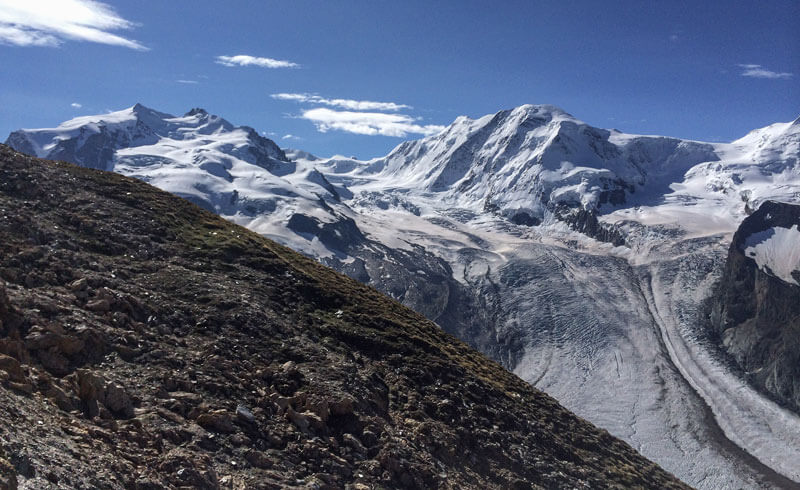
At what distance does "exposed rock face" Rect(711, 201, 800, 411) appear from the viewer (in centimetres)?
15250

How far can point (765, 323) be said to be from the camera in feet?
582

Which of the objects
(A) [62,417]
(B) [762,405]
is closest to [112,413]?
(A) [62,417]

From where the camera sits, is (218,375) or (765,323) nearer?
(218,375)

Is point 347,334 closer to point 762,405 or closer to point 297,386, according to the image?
point 297,386

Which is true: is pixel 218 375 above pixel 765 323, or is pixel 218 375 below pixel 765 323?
above

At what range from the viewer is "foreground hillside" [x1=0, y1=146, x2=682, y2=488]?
1777cm

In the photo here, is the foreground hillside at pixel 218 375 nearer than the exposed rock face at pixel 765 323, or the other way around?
the foreground hillside at pixel 218 375

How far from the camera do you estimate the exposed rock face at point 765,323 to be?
500ft

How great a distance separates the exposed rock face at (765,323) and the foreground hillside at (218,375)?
138 meters

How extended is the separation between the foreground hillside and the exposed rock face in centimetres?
13849

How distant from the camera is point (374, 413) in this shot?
2422cm

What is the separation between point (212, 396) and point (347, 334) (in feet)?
32.2

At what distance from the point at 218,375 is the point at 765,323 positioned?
182815 millimetres

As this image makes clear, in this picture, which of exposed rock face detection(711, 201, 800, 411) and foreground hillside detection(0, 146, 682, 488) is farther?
exposed rock face detection(711, 201, 800, 411)
